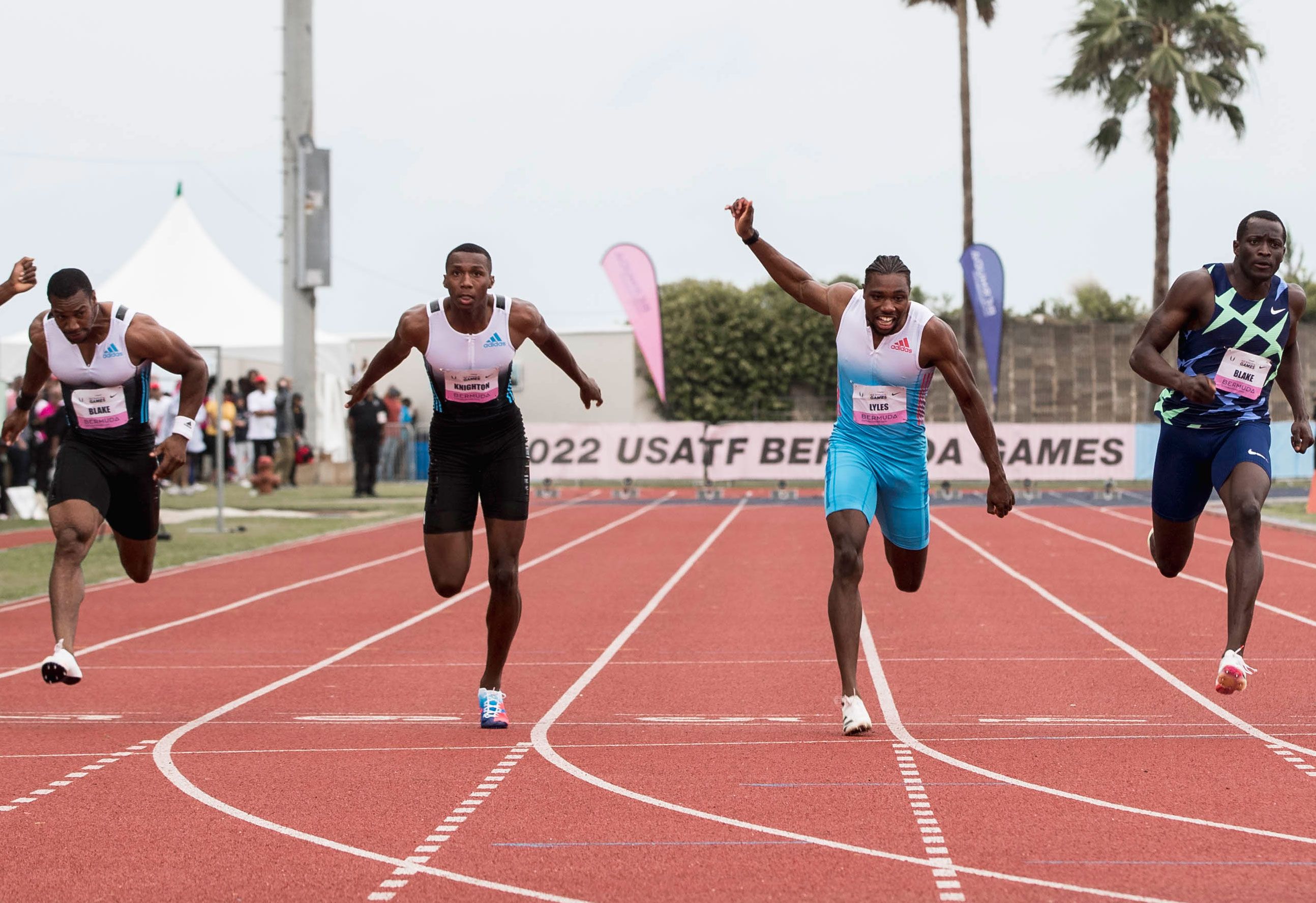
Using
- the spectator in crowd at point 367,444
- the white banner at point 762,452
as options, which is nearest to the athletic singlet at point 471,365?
the white banner at point 762,452

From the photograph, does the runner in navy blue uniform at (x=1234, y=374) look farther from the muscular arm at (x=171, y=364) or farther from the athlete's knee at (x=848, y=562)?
the muscular arm at (x=171, y=364)

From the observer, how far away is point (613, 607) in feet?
38.1

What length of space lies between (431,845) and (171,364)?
355 centimetres

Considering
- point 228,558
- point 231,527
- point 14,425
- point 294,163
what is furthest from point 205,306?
point 14,425

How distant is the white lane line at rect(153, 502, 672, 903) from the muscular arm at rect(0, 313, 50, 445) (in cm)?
155

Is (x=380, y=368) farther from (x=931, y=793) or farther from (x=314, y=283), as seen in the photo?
(x=314, y=283)

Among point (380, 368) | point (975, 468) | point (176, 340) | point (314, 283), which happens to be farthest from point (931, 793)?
point (314, 283)

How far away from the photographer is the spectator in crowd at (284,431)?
94.9 ft

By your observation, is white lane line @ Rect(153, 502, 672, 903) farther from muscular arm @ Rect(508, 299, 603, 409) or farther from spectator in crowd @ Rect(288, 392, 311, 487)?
spectator in crowd @ Rect(288, 392, 311, 487)

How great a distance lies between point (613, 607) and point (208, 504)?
46.5 feet

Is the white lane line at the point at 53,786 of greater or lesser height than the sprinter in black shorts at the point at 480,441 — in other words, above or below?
below

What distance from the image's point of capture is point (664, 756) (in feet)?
19.5

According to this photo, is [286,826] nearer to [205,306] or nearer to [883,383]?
[883,383]

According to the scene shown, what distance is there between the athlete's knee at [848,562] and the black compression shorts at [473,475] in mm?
1276
